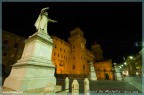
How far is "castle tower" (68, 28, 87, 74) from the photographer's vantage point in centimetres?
5178

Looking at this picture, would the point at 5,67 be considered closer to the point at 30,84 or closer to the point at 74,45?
the point at 74,45

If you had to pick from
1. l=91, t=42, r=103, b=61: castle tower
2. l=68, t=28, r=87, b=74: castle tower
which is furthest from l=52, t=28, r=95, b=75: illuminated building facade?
l=91, t=42, r=103, b=61: castle tower

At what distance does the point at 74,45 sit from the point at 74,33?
19.2ft

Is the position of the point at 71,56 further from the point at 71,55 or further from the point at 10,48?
the point at 10,48

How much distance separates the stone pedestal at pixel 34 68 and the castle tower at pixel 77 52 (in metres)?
42.5

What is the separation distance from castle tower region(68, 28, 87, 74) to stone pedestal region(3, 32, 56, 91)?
4248 cm

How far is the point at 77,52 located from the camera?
5403cm

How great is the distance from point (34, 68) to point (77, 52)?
152 ft

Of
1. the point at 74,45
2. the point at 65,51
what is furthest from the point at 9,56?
the point at 74,45

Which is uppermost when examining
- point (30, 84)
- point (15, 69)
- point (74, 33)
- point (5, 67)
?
point (74, 33)

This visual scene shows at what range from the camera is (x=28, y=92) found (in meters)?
6.93

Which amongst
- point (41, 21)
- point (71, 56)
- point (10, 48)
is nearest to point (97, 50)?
point (71, 56)

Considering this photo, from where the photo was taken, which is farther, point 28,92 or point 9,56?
point 9,56

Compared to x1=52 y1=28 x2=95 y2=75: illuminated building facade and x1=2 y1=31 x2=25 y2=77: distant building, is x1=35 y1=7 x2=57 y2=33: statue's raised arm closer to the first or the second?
x1=2 y1=31 x2=25 y2=77: distant building
